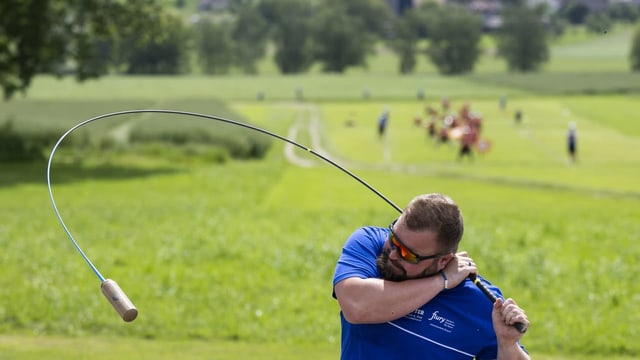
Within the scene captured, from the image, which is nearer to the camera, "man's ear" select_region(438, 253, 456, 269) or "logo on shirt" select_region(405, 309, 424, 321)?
"man's ear" select_region(438, 253, 456, 269)

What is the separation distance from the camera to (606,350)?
16.2m

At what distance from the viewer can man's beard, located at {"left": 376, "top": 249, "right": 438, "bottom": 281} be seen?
568 cm

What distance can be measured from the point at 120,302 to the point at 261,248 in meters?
17.4

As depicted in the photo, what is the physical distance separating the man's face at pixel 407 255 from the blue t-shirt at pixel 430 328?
120 mm

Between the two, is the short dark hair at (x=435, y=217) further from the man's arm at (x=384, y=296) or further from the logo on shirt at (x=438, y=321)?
the logo on shirt at (x=438, y=321)

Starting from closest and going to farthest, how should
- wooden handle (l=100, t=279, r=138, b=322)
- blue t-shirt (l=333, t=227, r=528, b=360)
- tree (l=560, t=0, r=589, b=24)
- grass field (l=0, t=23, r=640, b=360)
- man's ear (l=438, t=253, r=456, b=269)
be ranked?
man's ear (l=438, t=253, r=456, b=269) < wooden handle (l=100, t=279, r=138, b=322) < blue t-shirt (l=333, t=227, r=528, b=360) < grass field (l=0, t=23, r=640, b=360) < tree (l=560, t=0, r=589, b=24)

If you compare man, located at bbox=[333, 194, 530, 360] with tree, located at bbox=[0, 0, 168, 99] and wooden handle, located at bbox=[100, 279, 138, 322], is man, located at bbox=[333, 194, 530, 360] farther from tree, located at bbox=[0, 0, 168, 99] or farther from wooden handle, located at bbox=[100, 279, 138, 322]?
tree, located at bbox=[0, 0, 168, 99]

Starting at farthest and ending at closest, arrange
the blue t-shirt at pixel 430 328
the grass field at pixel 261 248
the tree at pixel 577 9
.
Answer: the tree at pixel 577 9, the grass field at pixel 261 248, the blue t-shirt at pixel 430 328

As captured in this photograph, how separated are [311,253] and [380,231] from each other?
1641 centimetres

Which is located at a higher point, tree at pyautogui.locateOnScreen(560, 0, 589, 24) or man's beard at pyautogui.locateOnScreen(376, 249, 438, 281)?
man's beard at pyautogui.locateOnScreen(376, 249, 438, 281)

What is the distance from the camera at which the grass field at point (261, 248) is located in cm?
1647

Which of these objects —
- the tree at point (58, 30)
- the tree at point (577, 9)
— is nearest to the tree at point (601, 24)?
the tree at point (58, 30)

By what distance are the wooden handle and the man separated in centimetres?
104

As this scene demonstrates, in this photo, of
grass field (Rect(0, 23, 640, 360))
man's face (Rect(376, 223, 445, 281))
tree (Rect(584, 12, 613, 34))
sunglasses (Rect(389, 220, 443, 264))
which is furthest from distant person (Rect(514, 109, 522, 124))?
sunglasses (Rect(389, 220, 443, 264))
